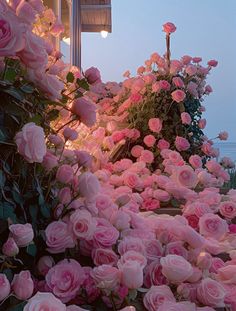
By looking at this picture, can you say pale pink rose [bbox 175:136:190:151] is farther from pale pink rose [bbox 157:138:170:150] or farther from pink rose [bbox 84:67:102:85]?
pink rose [bbox 84:67:102:85]

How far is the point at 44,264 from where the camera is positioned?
107 cm

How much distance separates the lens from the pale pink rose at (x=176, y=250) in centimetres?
122

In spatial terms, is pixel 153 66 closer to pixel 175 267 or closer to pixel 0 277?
pixel 175 267

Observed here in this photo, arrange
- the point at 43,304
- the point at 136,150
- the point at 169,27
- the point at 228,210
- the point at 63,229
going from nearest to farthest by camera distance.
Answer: the point at 43,304 < the point at 63,229 < the point at 228,210 < the point at 136,150 < the point at 169,27

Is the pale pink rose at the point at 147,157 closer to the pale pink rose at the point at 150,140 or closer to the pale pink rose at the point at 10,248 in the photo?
the pale pink rose at the point at 150,140

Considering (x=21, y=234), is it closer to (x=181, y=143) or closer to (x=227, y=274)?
(x=227, y=274)

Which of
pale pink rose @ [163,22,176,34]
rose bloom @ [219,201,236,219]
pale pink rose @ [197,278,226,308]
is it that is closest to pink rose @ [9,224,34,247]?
pale pink rose @ [197,278,226,308]

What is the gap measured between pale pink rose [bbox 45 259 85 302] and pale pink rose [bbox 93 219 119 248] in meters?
0.10

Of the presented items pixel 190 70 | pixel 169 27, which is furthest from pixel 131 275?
pixel 169 27

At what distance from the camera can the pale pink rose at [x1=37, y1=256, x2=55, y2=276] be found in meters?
1.07

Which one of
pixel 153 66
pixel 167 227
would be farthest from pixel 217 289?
pixel 153 66

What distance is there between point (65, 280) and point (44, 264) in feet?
0.22

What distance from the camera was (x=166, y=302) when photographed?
101 cm

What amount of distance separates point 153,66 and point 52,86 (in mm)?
2314
